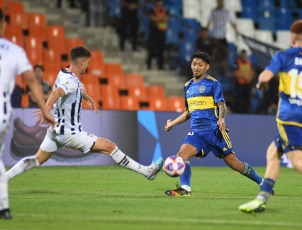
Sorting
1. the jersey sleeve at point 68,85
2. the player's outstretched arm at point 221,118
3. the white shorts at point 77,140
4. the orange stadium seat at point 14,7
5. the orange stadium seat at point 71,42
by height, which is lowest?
the white shorts at point 77,140

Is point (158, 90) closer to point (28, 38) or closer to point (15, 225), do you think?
point (28, 38)

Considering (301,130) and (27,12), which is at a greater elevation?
(27,12)

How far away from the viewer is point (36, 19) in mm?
20797

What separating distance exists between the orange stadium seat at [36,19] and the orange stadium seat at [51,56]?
113cm

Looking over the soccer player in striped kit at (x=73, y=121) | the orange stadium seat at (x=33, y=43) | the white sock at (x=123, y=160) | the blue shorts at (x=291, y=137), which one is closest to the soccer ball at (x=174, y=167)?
the white sock at (x=123, y=160)

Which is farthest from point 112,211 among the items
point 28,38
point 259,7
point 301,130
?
point 259,7

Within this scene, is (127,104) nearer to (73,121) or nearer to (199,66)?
(199,66)

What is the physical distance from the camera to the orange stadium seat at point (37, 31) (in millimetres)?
20203

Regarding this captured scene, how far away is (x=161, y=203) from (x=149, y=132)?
363 inches

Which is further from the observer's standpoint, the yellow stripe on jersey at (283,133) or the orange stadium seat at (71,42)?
the orange stadium seat at (71,42)

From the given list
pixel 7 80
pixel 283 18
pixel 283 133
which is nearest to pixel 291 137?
pixel 283 133

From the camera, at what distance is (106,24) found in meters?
22.4

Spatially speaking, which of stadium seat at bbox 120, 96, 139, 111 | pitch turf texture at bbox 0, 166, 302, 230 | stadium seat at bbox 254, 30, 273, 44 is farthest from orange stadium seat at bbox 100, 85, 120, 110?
stadium seat at bbox 254, 30, 273, 44

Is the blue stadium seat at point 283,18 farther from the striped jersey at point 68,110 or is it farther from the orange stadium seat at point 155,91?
the striped jersey at point 68,110
